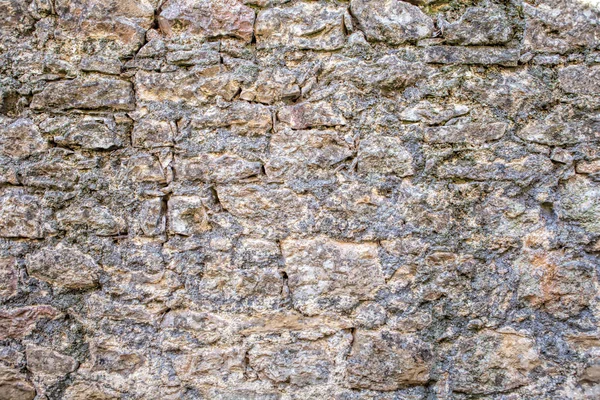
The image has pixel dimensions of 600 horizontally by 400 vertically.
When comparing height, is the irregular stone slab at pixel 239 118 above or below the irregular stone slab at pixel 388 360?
above

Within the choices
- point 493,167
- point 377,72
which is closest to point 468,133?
point 493,167

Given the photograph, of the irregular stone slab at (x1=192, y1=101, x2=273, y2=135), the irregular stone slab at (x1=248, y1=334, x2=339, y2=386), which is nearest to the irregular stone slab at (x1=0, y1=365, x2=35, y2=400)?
the irregular stone slab at (x1=248, y1=334, x2=339, y2=386)

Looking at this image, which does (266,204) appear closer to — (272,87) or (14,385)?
(272,87)

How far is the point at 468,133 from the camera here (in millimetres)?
1519

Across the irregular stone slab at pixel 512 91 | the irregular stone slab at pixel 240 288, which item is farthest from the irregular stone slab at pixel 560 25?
the irregular stone slab at pixel 240 288

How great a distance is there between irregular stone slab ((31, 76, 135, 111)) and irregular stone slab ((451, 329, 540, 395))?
1.54 metres

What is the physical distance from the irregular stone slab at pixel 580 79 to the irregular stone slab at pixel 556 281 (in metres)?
0.59

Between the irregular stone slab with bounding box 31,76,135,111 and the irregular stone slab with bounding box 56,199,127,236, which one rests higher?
the irregular stone slab with bounding box 31,76,135,111

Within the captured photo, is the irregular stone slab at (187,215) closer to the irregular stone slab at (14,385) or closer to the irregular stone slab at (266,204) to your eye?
the irregular stone slab at (266,204)

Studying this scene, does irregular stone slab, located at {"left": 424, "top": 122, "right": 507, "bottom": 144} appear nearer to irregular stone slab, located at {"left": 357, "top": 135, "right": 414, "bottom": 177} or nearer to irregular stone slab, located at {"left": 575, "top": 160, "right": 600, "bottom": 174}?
irregular stone slab, located at {"left": 357, "top": 135, "right": 414, "bottom": 177}

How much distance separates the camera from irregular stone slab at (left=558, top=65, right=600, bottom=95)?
1.49 m

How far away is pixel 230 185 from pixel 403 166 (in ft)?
2.08

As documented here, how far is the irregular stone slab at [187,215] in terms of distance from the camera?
1.55 metres

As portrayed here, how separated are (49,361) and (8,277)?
354 mm
